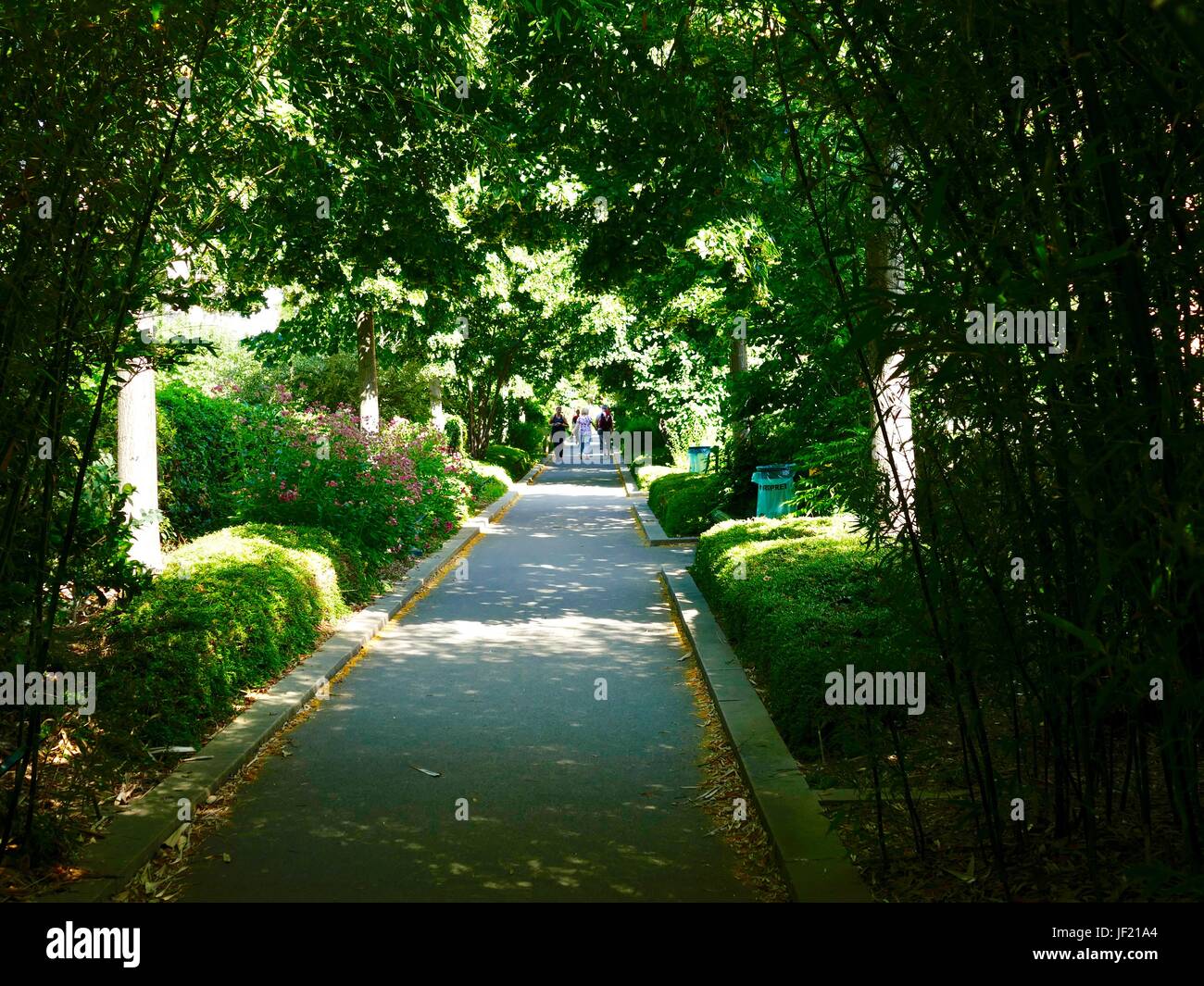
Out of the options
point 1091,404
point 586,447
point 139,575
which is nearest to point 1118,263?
point 1091,404

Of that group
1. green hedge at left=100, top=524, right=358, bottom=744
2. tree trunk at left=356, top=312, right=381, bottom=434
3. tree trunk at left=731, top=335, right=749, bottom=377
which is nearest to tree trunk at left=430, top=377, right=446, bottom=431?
tree trunk at left=356, top=312, right=381, bottom=434

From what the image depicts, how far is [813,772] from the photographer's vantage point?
17.5ft

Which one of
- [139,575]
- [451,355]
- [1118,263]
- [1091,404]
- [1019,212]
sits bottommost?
[139,575]

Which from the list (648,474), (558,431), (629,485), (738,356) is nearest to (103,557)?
(738,356)

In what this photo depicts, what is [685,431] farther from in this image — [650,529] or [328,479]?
[328,479]

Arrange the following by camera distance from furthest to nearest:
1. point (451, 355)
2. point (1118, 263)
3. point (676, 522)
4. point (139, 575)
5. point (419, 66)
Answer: point (451, 355) → point (676, 522) → point (419, 66) → point (139, 575) → point (1118, 263)

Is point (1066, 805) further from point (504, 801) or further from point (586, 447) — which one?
point (586, 447)

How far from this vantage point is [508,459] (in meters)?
34.1

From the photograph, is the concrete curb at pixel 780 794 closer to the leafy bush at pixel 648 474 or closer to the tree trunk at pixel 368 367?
the tree trunk at pixel 368 367

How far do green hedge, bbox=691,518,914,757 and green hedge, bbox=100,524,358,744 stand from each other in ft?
11.6

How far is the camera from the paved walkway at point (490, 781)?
4.35 m

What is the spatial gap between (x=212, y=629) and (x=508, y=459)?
27.5 metres
